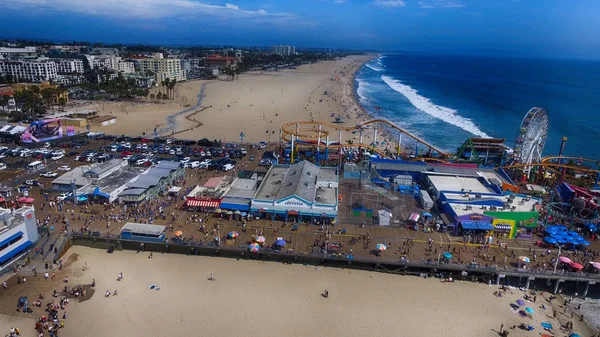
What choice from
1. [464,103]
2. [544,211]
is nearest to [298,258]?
[544,211]

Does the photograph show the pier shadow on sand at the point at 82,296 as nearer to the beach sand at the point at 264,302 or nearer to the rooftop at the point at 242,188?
the beach sand at the point at 264,302

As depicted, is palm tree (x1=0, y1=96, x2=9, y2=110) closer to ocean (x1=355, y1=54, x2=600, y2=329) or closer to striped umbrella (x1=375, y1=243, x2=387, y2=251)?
ocean (x1=355, y1=54, x2=600, y2=329)

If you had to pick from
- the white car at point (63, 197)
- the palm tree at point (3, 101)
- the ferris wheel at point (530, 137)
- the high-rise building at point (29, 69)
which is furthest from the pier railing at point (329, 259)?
the high-rise building at point (29, 69)

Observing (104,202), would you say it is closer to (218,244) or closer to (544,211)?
(218,244)

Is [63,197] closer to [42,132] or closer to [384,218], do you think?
[42,132]

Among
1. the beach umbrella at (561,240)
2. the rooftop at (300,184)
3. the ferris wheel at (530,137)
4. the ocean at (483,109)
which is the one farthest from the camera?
the ocean at (483,109)

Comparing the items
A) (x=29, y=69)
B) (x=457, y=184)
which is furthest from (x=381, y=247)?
(x=29, y=69)
